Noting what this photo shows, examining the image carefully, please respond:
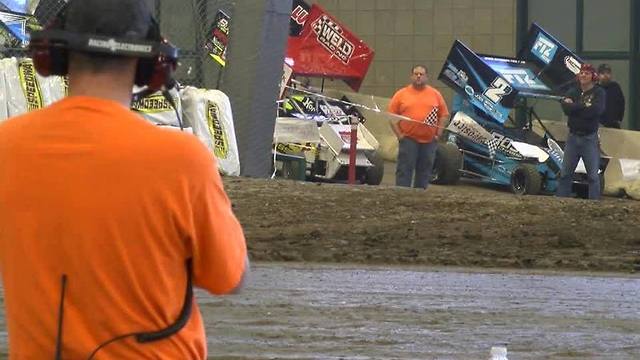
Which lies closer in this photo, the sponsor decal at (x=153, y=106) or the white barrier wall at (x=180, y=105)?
the sponsor decal at (x=153, y=106)

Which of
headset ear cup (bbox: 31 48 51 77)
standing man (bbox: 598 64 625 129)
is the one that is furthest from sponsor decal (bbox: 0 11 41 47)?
headset ear cup (bbox: 31 48 51 77)

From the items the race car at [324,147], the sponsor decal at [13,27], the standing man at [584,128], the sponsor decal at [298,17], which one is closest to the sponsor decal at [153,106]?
the sponsor decal at [13,27]

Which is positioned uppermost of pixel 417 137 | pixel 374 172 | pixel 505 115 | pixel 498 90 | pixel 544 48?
pixel 544 48

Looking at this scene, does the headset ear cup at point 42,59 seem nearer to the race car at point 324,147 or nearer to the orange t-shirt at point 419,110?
the orange t-shirt at point 419,110

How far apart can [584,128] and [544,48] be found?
2983mm

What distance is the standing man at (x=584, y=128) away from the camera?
51.1 feet

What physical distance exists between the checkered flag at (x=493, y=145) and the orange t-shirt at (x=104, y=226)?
15.9m

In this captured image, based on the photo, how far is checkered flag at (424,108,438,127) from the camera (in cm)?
1543

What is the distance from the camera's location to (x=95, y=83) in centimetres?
256

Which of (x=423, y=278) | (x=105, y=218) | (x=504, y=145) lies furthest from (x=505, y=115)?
(x=105, y=218)

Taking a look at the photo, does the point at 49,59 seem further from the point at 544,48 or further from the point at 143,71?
the point at 544,48

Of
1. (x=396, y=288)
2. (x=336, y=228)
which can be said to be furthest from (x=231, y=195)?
(x=396, y=288)

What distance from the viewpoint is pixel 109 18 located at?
2.54 m

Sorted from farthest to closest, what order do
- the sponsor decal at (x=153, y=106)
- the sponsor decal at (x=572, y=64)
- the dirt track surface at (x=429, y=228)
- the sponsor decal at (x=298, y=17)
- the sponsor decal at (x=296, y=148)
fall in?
the sponsor decal at (x=298, y=17) < the sponsor decal at (x=572, y=64) < the sponsor decal at (x=296, y=148) < the sponsor decal at (x=153, y=106) < the dirt track surface at (x=429, y=228)
